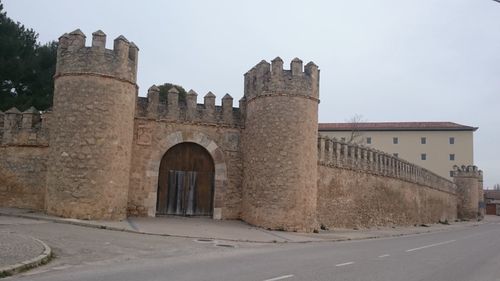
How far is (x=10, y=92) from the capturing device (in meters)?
27.1

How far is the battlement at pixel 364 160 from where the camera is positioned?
21859 mm

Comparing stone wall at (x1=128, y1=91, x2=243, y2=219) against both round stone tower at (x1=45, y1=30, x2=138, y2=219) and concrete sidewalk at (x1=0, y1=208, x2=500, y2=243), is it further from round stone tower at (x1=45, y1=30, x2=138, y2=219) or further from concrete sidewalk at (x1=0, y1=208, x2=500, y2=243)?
round stone tower at (x1=45, y1=30, x2=138, y2=219)

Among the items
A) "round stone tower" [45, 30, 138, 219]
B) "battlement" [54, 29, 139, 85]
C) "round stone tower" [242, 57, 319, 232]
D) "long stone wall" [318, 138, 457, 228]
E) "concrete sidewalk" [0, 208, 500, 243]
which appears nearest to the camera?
"concrete sidewalk" [0, 208, 500, 243]

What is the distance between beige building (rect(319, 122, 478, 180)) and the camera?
65250 mm

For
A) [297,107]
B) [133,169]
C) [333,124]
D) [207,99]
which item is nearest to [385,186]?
[297,107]

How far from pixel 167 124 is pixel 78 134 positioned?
12.6 feet

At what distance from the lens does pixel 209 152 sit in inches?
770

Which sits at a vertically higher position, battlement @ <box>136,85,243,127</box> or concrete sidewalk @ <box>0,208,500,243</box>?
battlement @ <box>136,85,243,127</box>

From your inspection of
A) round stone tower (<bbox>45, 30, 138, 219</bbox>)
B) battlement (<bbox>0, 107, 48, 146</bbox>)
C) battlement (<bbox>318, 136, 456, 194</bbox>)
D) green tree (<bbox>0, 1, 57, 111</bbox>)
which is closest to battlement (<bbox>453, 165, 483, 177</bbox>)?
battlement (<bbox>318, 136, 456, 194</bbox>)

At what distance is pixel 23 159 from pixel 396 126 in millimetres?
57973

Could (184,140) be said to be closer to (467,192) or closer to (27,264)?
(27,264)

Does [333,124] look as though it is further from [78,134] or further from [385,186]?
[78,134]

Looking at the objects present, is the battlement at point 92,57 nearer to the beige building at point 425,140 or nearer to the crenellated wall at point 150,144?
the crenellated wall at point 150,144

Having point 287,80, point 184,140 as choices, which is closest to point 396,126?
point 287,80
